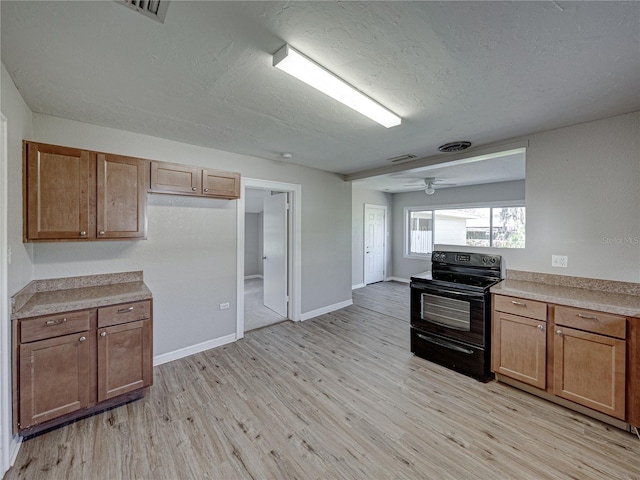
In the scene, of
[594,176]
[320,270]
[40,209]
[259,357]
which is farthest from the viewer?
[320,270]

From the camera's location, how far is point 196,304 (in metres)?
3.19

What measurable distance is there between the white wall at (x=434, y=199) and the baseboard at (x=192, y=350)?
313cm

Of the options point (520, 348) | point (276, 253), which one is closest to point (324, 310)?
point (276, 253)

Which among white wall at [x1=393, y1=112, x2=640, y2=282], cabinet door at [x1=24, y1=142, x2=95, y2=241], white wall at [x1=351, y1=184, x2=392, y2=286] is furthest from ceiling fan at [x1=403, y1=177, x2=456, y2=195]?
cabinet door at [x1=24, y1=142, x2=95, y2=241]

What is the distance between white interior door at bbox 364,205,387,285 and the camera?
6824 mm

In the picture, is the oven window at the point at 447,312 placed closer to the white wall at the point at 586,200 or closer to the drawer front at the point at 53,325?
the white wall at the point at 586,200

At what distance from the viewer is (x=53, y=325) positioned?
1868 millimetres

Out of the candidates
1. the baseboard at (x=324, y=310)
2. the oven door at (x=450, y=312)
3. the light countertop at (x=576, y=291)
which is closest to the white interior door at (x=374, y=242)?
the baseboard at (x=324, y=310)

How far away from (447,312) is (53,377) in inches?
133

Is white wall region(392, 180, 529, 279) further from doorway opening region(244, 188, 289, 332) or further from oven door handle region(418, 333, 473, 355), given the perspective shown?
doorway opening region(244, 188, 289, 332)

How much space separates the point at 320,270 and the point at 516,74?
346 cm

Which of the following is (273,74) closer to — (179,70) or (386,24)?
(179,70)

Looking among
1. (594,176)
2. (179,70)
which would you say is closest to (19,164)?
(179,70)

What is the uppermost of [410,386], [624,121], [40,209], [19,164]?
[624,121]
